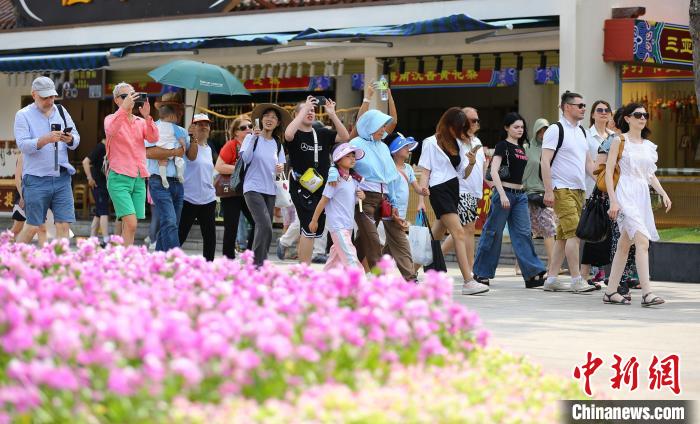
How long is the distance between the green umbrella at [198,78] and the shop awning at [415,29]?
2.41 metres

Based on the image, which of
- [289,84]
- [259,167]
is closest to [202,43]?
[289,84]

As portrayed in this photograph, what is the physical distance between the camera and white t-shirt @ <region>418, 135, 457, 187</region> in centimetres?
1269

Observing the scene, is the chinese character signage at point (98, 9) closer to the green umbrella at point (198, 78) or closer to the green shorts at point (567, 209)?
the green umbrella at point (198, 78)

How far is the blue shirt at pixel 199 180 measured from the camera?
531 inches

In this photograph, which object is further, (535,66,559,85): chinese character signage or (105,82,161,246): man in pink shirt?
(535,66,559,85): chinese character signage

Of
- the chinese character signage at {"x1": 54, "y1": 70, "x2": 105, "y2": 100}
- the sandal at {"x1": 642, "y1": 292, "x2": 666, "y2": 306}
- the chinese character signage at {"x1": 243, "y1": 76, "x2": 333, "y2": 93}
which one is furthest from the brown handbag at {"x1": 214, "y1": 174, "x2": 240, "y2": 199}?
the chinese character signage at {"x1": 54, "y1": 70, "x2": 105, "y2": 100}

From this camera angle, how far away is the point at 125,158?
1234cm

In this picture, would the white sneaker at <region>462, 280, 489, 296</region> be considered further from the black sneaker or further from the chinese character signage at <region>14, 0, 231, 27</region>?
the chinese character signage at <region>14, 0, 231, 27</region>

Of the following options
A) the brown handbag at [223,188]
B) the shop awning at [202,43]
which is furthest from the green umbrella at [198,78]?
the brown handbag at [223,188]

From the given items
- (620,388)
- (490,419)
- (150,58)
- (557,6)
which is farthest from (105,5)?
(490,419)

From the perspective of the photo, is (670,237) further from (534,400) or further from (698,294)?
(534,400)

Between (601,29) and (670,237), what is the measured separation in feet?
15.5

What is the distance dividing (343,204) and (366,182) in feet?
1.37

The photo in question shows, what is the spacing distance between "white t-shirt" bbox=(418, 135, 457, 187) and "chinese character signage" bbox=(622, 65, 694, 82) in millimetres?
8684
